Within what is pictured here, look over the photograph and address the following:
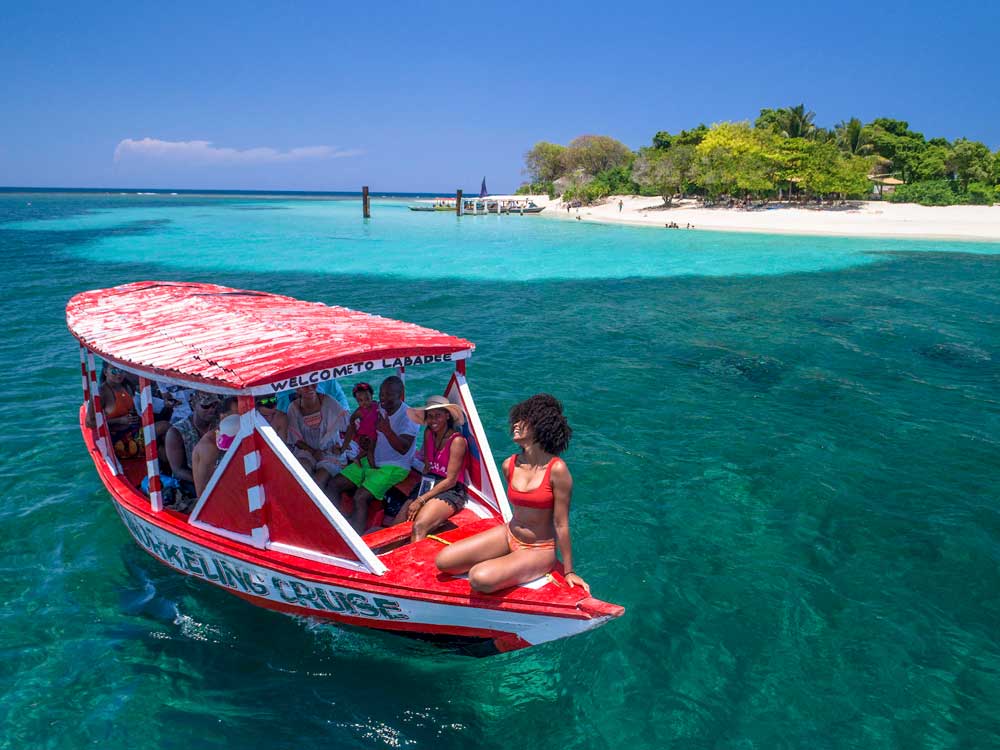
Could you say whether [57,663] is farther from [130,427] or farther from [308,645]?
[130,427]

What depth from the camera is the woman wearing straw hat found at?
20.5ft

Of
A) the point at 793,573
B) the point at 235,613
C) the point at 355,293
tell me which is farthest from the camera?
the point at 355,293

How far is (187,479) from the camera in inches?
282

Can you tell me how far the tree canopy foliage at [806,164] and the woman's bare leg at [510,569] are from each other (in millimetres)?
63318

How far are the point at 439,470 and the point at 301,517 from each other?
1590 millimetres

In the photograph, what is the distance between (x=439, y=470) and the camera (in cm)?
681

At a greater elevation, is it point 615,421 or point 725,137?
point 725,137

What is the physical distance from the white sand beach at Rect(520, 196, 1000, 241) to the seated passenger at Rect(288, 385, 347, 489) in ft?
177

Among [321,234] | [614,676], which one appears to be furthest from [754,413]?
[321,234]

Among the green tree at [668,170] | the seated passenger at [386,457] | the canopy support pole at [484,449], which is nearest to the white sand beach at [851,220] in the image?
the green tree at [668,170]

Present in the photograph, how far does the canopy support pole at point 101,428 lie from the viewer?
792 cm

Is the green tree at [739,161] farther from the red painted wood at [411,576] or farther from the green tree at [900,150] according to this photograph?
the red painted wood at [411,576]

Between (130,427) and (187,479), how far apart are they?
6.51 ft

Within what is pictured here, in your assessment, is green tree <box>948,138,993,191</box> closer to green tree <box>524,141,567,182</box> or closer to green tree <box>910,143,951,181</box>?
green tree <box>910,143,951,181</box>
